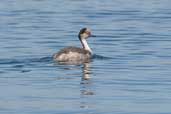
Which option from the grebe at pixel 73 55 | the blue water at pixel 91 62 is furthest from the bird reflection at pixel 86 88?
the grebe at pixel 73 55

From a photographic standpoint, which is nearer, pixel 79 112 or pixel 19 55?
pixel 79 112

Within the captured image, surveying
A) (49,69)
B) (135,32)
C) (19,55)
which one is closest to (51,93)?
(49,69)

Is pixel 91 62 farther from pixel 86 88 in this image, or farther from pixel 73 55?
pixel 86 88

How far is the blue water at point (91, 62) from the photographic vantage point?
17891mm

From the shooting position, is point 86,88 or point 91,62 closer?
point 86,88

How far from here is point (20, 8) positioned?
1745 inches

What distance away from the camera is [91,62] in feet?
85.5

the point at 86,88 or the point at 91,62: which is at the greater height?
the point at 86,88

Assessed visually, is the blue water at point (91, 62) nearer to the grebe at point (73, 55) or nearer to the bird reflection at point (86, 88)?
the bird reflection at point (86, 88)

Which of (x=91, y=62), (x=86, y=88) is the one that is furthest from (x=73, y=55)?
(x=86, y=88)

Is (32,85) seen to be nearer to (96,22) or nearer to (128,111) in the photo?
(128,111)

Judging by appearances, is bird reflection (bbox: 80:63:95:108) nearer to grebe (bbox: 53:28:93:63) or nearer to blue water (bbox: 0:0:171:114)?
blue water (bbox: 0:0:171:114)

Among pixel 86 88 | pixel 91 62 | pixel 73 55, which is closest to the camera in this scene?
pixel 86 88

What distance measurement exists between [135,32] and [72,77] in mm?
12050
